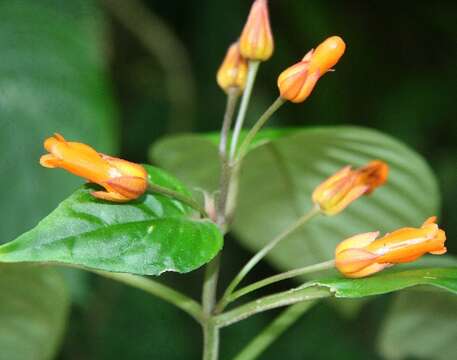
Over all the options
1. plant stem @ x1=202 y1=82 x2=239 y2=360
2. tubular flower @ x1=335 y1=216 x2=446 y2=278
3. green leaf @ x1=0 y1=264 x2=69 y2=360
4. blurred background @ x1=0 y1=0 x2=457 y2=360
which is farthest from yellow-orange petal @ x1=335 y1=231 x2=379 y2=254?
blurred background @ x1=0 y1=0 x2=457 y2=360

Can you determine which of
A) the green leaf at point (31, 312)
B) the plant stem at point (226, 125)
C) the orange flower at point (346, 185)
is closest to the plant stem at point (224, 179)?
the plant stem at point (226, 125)

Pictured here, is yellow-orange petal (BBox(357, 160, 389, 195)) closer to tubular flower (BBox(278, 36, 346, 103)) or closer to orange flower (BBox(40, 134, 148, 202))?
tubular flower (BBox(278, 36, 346, 103))

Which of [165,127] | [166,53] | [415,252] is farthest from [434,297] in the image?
[165,127]

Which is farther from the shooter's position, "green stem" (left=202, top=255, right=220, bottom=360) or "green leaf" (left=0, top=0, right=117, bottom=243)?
"green leaf" (left=0, top=0, right=117, bottom=243)

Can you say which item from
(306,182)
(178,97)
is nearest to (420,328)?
(306,182)

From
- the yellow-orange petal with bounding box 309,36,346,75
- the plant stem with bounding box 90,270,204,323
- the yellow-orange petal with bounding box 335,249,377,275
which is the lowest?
the plant stem with bounding box 90,270,204,323

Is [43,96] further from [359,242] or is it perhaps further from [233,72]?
[359,242]

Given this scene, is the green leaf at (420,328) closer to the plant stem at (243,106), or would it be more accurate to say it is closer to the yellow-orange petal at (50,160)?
the plant stem at (243,106)

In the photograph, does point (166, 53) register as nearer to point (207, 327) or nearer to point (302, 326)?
point (302, 326)
